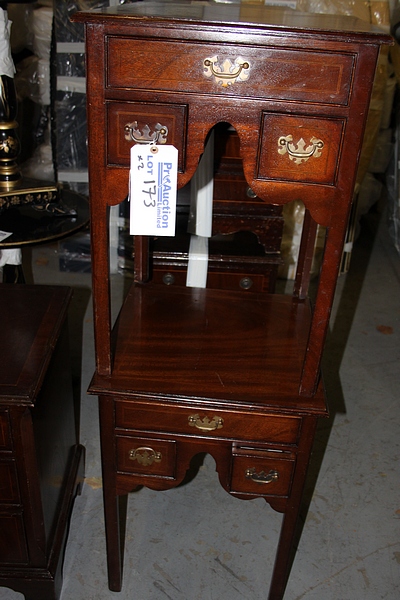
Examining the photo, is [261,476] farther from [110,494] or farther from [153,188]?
[153,188]

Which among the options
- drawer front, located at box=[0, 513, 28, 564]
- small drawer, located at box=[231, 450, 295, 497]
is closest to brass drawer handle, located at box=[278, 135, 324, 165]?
small drawer, located at box=[231, 450, 295, 497]

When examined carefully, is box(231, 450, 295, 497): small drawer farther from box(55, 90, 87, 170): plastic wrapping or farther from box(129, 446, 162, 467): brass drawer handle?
box(55, 90, 87, 170): plastic wrapping

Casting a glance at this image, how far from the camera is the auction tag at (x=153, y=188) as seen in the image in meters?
1.19

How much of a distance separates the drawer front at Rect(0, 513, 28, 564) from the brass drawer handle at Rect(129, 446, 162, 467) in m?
0.33

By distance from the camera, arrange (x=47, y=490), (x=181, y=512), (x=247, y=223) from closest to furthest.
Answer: (x=47, y=490), (x=181, y=512), (x=247, y=223)

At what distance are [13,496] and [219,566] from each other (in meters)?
0.71

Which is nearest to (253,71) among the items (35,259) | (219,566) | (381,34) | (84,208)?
(381,34)

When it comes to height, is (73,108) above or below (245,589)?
above

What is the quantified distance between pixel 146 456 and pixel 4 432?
13.8 inches

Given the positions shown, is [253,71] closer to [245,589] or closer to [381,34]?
[381,34]

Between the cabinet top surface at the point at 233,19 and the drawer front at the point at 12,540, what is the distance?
1186 mm

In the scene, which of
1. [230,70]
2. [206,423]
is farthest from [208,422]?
[230,70]

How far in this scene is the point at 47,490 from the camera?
159 centimetres

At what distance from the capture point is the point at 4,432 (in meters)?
1.38
